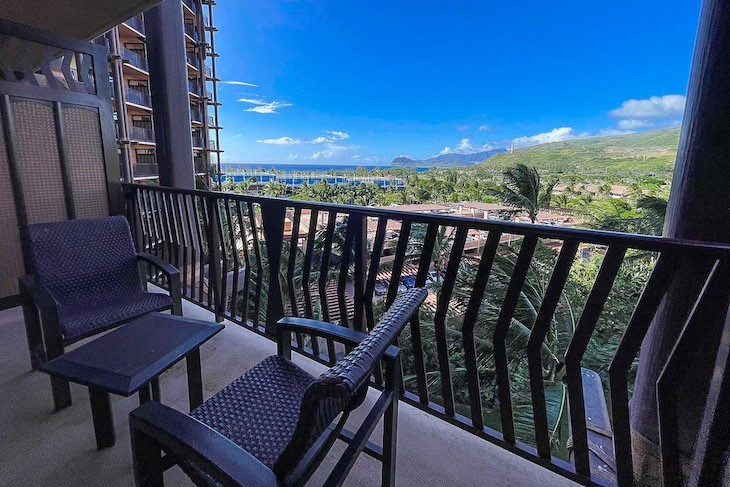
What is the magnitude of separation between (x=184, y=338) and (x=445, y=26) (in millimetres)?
49282

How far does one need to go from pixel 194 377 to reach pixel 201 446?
0.92m

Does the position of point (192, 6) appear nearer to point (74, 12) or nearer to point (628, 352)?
point (74, 12)

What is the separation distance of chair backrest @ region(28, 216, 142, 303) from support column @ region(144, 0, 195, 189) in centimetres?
421

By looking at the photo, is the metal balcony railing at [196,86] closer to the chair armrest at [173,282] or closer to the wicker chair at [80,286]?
the wicker chair at [80,286]

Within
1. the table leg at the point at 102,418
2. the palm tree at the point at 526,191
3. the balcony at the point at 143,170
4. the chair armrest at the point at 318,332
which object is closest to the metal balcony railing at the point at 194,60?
the balcony at the point at 143,170

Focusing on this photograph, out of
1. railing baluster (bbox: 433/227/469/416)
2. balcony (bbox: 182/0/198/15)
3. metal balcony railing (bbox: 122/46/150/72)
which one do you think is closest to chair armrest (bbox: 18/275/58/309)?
railing baluster (bbox: 433/227/469/416)

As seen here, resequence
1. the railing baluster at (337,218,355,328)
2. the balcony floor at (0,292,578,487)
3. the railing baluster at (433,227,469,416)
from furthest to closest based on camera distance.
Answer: the railing baluster at (337,218,355,328) < the railing baluster at (433,227,469,416) < the balcony floor at (0,292,578,487)

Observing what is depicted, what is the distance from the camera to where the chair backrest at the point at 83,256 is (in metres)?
2.13

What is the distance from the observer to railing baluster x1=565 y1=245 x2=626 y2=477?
1.24m

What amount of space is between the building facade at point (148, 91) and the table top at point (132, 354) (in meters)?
5.78

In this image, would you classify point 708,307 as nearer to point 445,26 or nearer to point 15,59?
point 15,59

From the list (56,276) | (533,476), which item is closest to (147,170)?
(56,276)

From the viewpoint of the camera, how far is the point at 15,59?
328 cm

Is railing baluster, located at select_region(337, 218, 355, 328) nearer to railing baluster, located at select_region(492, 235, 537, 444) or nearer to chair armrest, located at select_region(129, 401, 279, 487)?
railing baluster, located at select_region(492, 235, 537, 444)
